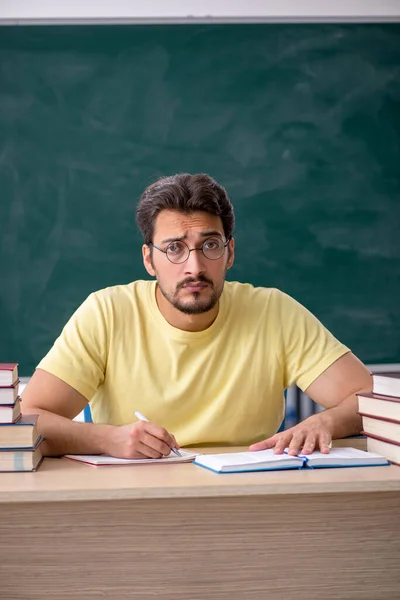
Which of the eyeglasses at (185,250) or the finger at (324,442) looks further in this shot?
the eyeglasses at (185,250)

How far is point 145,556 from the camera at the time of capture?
1368 mm

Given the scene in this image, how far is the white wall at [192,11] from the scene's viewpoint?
343 centimetres

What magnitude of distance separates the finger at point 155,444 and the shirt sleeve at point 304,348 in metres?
0.61

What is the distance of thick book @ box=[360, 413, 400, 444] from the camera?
5.02ft

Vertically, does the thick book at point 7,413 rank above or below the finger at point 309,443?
above

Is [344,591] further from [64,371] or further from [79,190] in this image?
[79,190]

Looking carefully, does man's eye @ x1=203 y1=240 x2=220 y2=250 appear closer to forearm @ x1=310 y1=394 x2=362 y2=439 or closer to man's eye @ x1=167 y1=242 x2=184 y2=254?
man's eye @ x1=167 y1=242 x2=184 y2=254

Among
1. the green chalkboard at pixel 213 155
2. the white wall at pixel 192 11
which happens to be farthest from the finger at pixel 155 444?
the white wall at pixel 192 11

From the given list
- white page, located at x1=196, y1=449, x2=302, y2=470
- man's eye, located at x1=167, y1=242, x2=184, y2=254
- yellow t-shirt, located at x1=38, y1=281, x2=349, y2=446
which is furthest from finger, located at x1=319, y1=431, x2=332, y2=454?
man's eye, located at x1=167, y1=242, x2=184, y2=254

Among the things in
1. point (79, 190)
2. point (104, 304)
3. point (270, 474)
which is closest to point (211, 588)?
point (270, 474)

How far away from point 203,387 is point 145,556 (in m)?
0.71

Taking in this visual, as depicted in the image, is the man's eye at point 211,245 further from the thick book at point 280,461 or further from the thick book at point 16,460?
the thick book at point 16,460

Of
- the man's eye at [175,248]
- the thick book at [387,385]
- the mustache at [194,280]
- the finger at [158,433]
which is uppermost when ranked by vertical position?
the man's eye at [175,248]

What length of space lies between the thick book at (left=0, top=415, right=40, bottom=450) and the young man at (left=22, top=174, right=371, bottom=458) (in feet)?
1.36
